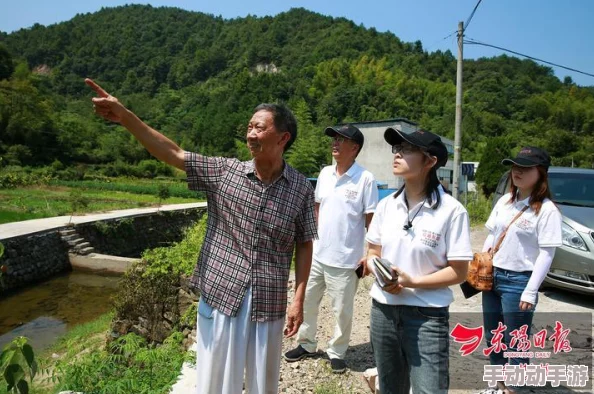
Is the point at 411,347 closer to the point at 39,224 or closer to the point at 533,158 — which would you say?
the point at 533,158

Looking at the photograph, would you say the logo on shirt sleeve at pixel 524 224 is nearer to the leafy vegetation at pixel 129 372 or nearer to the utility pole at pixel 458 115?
the leafy vegetation at pixel 129 372

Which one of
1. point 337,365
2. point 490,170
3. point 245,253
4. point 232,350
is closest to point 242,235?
point 245,253

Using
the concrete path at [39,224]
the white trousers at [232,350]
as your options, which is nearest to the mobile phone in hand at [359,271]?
the white trousers at [232,350]

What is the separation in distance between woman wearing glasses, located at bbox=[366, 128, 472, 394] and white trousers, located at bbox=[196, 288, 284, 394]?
56 centimetres

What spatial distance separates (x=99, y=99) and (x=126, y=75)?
96.6m

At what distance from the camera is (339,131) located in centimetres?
320

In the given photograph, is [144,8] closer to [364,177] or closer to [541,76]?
[541,76]

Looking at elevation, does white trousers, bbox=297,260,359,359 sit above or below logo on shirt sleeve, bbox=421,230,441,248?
below

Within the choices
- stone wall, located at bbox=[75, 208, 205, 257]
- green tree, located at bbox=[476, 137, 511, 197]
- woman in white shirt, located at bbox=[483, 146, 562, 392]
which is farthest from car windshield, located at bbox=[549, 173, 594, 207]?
green tree, located at bbox=[476, 137, 511, 197]

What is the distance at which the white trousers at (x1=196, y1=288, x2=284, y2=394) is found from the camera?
1908 mm

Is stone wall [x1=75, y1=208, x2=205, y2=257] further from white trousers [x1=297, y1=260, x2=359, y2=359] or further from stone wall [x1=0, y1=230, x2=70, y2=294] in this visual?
white trousers [x1=297, y1=260, x2=359, y2=359]

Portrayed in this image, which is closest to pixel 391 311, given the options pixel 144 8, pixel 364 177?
pixel 364 177

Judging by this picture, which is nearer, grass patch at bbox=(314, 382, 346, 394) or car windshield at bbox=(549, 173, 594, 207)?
grass patch at bbox=(314, 382, 346, 394)

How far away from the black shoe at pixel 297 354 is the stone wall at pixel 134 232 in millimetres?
10151
